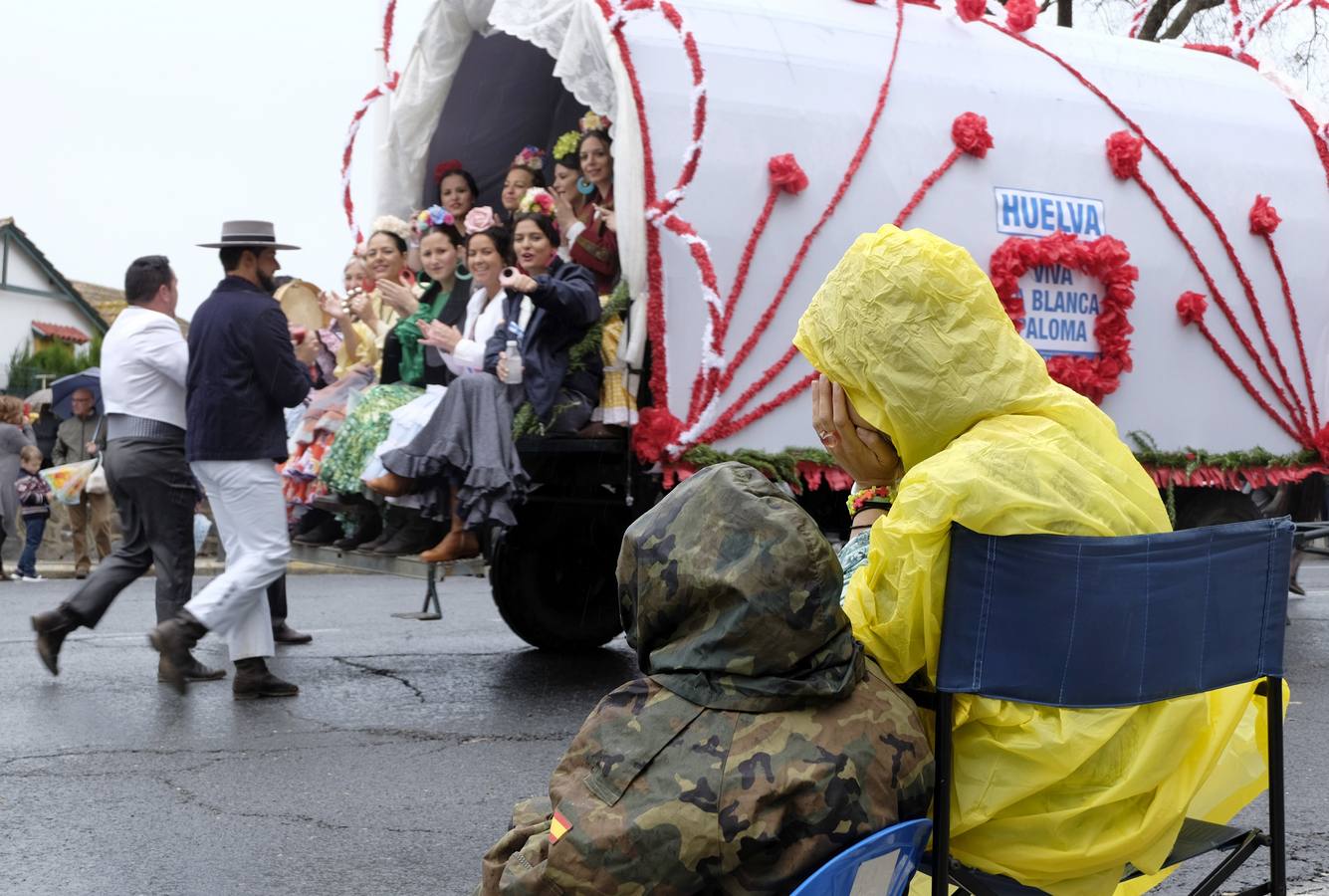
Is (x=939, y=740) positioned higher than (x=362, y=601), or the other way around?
(x=939, y=740)

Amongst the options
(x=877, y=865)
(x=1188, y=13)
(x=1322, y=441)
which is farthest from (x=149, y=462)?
(x=1188, y=13)

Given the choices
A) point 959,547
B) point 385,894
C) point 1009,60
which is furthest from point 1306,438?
point 959,547

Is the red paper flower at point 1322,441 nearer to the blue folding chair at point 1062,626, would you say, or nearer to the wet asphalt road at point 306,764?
the wet asphalt road at point 306,764

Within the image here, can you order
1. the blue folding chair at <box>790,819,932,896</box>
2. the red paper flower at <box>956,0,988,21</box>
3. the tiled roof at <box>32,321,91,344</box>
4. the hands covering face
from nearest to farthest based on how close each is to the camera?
the blue folding chair at <box>790,819,932,896</box> → the hands covering face → the red paper flower at <box>956,0,988,21</box> → the tiled roof at <box>32,321,91,344</box>

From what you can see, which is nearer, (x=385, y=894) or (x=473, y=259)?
(x=385, y=894)

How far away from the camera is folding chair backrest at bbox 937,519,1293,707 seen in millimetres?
2299

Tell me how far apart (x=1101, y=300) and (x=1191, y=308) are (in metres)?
0.56

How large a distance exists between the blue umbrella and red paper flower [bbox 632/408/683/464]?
9.72 metres

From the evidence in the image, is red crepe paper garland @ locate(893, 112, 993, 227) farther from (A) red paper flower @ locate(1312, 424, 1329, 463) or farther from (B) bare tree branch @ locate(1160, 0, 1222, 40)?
(B) bare tree branch @ locate(1160, 0, 1222, 40)

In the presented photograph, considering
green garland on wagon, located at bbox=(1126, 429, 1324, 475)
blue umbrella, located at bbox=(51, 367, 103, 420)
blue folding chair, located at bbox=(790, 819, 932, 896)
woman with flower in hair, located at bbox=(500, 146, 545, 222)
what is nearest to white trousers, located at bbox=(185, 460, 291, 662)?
woman with flower in hair, located at bbox=(500, 146, 545, 222)

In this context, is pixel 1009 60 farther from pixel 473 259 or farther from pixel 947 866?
pixel 947 866

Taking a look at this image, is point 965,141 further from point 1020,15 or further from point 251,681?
point 251,681

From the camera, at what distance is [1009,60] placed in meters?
7.54

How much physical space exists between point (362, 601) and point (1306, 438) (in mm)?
6338
